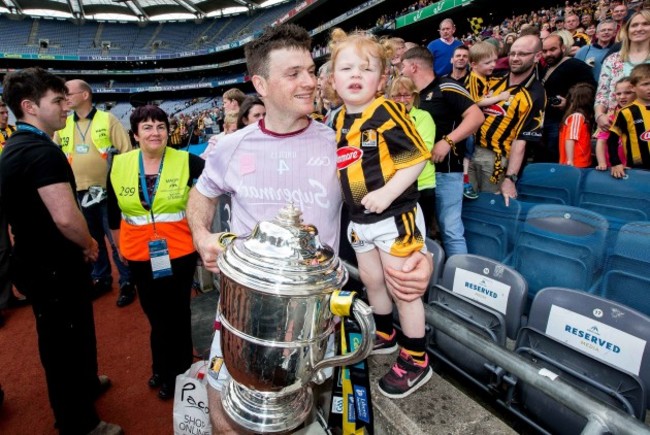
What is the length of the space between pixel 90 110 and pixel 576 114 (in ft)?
15.3

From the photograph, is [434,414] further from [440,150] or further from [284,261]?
[440,150]

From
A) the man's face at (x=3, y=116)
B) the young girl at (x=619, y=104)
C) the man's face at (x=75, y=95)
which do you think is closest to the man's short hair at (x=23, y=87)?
the man's face at (x=75, y=95)

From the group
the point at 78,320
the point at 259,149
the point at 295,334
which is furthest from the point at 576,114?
the point at 78,320

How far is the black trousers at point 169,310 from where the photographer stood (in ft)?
7.51

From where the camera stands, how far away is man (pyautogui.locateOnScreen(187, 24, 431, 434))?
1.23m

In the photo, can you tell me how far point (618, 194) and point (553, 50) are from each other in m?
2.25

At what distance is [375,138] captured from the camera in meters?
1.37

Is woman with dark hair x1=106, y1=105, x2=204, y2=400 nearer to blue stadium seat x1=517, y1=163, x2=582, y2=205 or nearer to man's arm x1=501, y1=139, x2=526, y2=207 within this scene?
man's arm x1=501, y1=139, x2=526, y2=207

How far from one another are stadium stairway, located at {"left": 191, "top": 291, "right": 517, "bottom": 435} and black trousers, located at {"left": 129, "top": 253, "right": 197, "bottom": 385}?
4.86ft

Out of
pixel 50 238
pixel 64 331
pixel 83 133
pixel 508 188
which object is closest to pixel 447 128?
pixel 508 188

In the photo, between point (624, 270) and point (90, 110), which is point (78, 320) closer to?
point (90, 110)

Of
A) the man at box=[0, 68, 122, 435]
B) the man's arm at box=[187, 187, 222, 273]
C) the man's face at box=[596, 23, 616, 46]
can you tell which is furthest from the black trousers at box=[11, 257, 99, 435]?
the man's face at box=[596, 23, 616, 46]

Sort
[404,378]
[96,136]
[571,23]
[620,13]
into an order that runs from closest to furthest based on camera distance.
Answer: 1. [404,378]
2. [96,136]
3. [620,13]
4. [571,23]

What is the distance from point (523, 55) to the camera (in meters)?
3.07
